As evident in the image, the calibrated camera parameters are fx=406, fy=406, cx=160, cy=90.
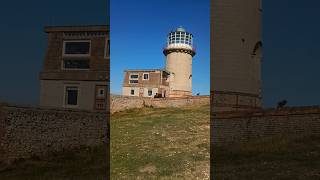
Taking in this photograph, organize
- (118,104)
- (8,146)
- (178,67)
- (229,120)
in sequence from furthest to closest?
(178,67), (118,104), (229,120), (8,146)

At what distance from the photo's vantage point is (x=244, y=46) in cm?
1864

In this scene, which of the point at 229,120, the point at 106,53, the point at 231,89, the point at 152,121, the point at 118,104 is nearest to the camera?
the point at 229,120

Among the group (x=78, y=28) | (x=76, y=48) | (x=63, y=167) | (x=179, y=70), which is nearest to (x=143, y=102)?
(x=179, y=70)

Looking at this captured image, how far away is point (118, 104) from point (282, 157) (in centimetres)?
1742

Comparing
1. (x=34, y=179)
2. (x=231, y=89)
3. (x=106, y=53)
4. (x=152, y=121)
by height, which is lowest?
(x=34, y=179)

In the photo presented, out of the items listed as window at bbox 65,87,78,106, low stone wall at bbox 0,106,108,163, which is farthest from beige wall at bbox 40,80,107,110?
low stone wall at bbox 0,106,108,163

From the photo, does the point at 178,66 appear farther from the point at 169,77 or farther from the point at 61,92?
the point at 61,92

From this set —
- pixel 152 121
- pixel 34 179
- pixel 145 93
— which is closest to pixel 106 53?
pixel 152 121

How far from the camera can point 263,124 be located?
14625 millimetres

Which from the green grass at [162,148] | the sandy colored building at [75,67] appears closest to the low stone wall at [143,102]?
the sandy colored building at [75,67]

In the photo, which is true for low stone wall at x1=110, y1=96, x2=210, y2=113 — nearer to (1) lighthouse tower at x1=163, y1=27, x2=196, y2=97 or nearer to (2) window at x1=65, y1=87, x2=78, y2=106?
(1) lighthouse tower at x1=163, y1=27, x2=196, y2=97

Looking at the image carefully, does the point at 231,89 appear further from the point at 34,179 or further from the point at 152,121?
the point at 34,179

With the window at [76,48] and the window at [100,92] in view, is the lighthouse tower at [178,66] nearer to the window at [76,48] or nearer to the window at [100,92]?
the window at [76,48]

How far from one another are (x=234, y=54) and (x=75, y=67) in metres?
8.44
